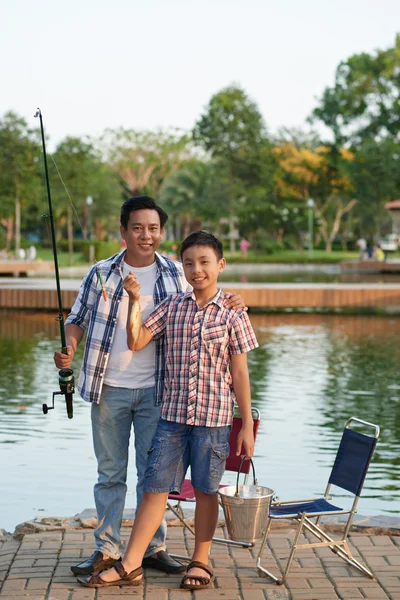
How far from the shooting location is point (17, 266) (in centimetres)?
3372

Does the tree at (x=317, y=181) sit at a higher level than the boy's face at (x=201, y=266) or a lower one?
higher

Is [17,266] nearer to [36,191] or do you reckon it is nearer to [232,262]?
[232,262]

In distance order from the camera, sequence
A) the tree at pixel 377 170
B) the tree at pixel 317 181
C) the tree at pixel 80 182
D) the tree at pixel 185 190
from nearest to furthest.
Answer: the tree at pixel 80 182 < the tree at pixel 377 170 < the tree at pixel 317 181 < the tree at pixel 185 190

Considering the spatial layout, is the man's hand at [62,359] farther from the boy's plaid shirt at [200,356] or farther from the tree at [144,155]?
the tree at [144,155]

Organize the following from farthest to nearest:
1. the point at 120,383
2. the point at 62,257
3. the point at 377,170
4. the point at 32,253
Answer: the point at 377,170 < the point at 62,257 < the point at 32,253 < the point at 120,383

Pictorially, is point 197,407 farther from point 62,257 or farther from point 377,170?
point 377,170

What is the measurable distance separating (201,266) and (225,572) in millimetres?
1321

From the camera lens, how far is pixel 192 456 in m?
4.27

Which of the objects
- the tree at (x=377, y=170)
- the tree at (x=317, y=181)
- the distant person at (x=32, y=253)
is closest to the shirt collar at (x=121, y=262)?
the distant person at (x=32, y=253)

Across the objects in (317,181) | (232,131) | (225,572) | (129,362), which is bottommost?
(225,572)

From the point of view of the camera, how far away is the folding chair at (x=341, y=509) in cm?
430

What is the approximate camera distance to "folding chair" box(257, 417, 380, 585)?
4.30m

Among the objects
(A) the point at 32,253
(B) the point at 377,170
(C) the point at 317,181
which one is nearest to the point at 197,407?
(A) the point at 32,253

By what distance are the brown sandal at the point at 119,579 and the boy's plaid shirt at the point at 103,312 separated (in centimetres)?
70
